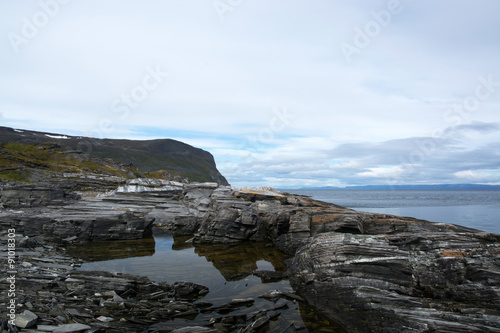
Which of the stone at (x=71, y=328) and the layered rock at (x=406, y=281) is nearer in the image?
the stone at (x=71, y=328)

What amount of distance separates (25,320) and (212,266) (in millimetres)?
14729

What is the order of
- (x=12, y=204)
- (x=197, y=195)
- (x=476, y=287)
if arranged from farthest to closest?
(x=197, y=195) → (x=12, y=204) → (x=476, y=287)

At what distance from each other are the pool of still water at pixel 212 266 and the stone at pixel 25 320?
19.7ft

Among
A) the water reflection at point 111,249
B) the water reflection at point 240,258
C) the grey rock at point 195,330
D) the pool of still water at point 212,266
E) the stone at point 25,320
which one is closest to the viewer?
the stone at point 25,320

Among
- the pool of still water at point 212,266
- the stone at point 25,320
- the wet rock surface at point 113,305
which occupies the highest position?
the stone at point 25,320

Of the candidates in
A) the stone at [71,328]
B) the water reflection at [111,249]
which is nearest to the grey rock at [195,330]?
the stone at [71,328]

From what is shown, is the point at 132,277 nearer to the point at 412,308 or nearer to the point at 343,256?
the point at 343,256

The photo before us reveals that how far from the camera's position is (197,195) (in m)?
55.1

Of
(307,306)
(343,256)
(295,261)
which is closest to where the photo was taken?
(307,306)

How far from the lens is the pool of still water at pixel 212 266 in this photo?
1534 cm

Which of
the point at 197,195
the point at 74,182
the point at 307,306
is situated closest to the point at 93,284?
the point at 307,306

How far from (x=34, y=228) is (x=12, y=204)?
1011 centimetres

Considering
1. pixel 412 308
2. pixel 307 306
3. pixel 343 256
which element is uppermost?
pixel 343 256

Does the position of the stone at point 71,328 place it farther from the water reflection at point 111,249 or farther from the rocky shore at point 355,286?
the water reflection at point 111,249
